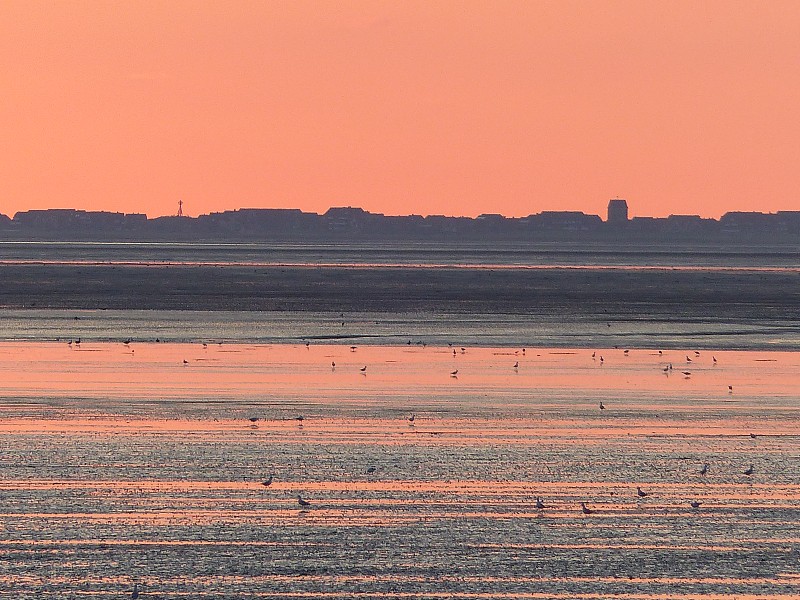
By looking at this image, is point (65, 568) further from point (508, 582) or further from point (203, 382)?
point (203, 382)

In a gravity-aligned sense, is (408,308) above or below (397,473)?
above

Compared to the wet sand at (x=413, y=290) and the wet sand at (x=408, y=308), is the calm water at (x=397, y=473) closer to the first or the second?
the wet sand at (x=408, y=308)

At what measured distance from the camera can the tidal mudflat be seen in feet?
50.2

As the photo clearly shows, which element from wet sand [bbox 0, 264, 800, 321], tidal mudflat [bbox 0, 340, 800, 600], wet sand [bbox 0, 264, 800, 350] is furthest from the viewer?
wet sand [bbox 0, 264, 800, 321]

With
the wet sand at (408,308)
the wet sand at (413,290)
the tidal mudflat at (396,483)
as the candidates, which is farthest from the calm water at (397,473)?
the wet sand at (413,290)

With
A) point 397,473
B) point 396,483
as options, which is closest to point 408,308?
point 397,473

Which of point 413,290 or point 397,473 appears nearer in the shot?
point 397,473

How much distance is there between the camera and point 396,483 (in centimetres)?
2014

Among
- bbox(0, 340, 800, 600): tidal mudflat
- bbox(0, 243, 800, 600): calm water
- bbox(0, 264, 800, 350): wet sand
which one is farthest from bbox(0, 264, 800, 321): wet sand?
bbox(0, 340, 800, 600): tidal mudflat

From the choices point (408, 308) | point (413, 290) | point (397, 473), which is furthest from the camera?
point (413, 290)

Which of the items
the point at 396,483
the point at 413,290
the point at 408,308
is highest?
the point at 413,290

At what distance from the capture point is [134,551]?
1605cm

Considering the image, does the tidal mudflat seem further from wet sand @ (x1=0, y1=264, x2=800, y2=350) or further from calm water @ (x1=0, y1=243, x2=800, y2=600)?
wet sand @ (x1=0, y1=264, x2=800, y2=350)

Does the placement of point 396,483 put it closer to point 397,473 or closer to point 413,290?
point 397,473
